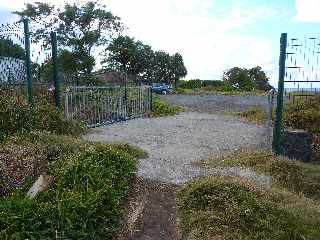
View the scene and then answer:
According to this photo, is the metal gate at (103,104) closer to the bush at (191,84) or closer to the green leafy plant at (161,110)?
the green leafy plant at (161,110)

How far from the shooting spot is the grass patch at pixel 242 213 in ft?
14.6

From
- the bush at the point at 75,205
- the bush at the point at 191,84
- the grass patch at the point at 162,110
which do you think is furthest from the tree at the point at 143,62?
the bush at the point at 75,205

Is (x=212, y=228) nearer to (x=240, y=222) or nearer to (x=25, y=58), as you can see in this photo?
(x=240, y=222)

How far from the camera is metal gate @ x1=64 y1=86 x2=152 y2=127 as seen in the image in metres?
10.7

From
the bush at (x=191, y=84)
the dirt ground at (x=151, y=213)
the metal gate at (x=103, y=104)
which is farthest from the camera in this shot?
the bush at (x=191, y=84)

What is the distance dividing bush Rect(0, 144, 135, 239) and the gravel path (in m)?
0.91

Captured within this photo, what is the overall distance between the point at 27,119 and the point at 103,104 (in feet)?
14.8

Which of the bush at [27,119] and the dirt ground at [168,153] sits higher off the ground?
the bush at [27,119]

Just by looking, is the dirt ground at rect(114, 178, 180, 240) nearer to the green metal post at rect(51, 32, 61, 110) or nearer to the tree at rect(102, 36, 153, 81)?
the green metal post at rect(51, 32, 61, 110)

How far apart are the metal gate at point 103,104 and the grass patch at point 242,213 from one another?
520 centimetres

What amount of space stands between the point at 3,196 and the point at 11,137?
178 centimetres

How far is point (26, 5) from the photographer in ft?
110

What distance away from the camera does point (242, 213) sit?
4641 mm

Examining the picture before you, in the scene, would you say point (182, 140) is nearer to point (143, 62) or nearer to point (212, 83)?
point (143, 62)
